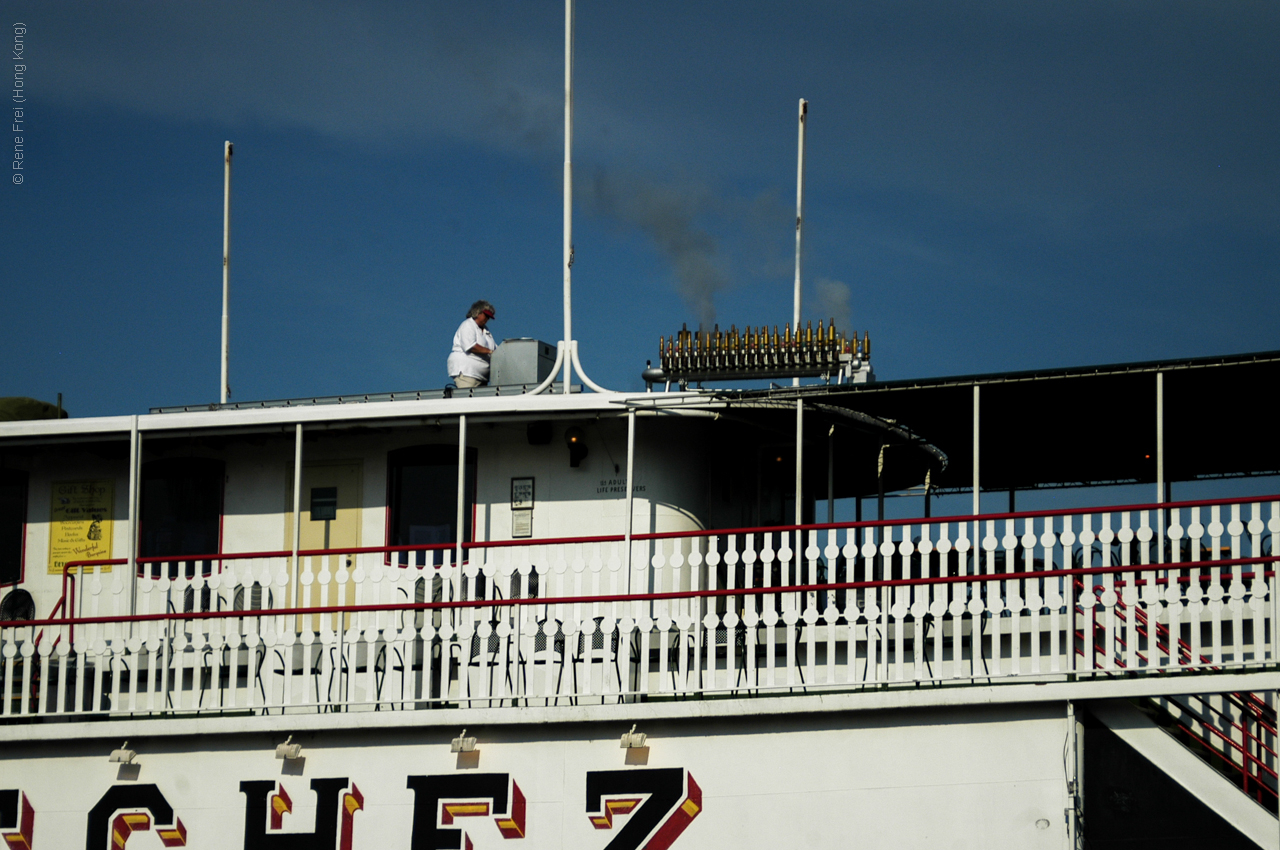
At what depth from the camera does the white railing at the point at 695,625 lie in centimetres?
974

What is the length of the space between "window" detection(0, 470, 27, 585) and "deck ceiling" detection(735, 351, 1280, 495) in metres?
7.96

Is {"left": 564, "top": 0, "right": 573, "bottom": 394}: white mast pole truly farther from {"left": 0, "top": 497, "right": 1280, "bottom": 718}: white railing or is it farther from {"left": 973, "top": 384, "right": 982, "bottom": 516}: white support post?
{"left": 973, "top": 384, "right": 982, "bottom": 516}: white support post

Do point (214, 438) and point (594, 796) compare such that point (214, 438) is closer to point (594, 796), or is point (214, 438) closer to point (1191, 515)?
point (594, 796)

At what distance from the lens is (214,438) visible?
561 inches

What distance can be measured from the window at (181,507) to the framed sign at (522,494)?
313 cm

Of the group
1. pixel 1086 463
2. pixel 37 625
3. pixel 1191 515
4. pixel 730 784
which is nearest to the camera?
pixel 1191 515

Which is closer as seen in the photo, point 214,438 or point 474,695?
point 474,695

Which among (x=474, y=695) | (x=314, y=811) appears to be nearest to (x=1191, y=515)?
(x=474, y=695)

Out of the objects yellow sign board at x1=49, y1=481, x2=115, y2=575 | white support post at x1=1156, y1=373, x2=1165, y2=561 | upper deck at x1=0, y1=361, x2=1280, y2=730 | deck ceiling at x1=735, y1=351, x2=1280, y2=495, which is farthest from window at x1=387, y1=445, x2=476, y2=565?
white support post at x1=1156, y1=373, x2=1165, y2=561

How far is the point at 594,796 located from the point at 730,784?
1.04 metres

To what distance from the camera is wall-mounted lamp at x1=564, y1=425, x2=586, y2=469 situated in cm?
1321

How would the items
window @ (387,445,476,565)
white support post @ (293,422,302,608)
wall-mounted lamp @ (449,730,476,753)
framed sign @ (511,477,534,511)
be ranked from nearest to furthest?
1. wall-mounted lamp @ (449,730,476,753)
2. white support post @ (293,422,302,608)
3. framed sign @ (511,477,534,511)
4. window @ (387,445,476,565)

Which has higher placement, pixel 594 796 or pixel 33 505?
pixel 33 505

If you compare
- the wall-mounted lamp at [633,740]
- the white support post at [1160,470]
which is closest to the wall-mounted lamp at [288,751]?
the wall-mounted lamp at [633,740]
